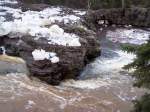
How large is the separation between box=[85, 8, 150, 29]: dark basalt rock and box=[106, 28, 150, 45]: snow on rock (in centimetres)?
152

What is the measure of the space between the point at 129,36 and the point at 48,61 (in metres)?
9.34

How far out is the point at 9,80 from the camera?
1175cm

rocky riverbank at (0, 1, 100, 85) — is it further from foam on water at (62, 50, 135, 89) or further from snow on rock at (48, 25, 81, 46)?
foam on water at (62, 50, 135, 89)

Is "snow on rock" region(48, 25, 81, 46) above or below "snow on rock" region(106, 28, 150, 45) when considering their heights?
above

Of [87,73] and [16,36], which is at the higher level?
[16,36]

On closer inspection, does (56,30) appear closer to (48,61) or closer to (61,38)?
(61,38)

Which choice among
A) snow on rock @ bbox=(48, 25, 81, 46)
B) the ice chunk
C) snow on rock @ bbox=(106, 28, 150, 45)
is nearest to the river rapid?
snow on rock @ bbox=(48, 25, 81, 46)

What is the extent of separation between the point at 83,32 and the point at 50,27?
147 centimetres

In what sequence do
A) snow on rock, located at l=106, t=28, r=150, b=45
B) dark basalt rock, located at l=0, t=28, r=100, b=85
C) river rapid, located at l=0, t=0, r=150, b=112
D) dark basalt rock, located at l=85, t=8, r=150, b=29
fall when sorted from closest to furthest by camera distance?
1. river rapid, located at l=0, t=0, r=150, b=112
2. dark basalt rock, located at l=0, t=28, r=100, b=85
3. snow on rock, located at l=106, t=28, r=150, b=45
4. dark basalt rock, located at l=85, t=8, r=150, b=29

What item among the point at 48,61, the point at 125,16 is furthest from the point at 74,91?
the point at 125,16

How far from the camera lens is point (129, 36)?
21156mm

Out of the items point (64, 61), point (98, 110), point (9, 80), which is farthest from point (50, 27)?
point (98, 110)

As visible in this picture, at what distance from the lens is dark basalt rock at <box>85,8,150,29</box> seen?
24125 mm

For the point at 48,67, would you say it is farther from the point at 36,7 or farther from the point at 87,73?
the point at 36,7
